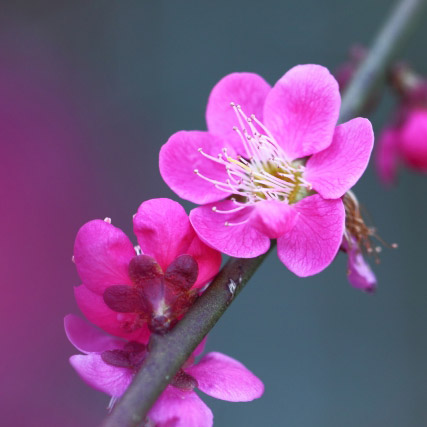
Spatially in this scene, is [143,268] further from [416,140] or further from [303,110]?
[416,140]

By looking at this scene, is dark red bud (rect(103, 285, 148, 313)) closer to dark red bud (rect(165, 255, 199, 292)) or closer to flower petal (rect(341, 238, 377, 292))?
dark red bud (rect(165, 255, 199, 292))

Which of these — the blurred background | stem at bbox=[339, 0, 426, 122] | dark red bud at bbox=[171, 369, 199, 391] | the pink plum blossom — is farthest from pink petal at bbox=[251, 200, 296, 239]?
the blurred background

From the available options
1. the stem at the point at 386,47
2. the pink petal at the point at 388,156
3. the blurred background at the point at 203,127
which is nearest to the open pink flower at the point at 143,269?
the stem at the point at 386,47

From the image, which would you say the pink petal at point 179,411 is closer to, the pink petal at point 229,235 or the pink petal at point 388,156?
the pink petal at point 229,235

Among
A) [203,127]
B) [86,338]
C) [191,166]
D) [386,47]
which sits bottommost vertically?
[203,127]

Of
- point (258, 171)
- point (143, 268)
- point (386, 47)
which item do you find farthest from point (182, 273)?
point (386, 47)

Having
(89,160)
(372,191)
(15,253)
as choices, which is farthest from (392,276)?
(15,253)

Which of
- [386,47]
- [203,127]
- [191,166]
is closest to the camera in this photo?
[191,166]
